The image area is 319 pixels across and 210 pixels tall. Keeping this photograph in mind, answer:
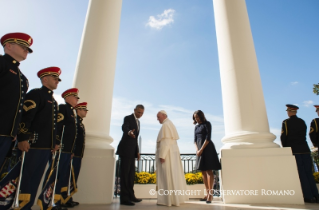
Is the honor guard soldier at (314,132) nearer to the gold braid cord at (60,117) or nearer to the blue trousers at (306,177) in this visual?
the blue trousers at (306,177)

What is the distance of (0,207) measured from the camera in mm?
4828

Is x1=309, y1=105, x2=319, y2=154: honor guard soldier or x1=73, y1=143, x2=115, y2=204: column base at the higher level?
x1=309, y1=105, x2=319, y2=154: honor guard soldier

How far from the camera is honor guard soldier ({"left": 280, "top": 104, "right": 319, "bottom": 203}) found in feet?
30.8

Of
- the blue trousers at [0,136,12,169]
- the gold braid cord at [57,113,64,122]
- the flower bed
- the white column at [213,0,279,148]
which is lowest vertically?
the flower bed

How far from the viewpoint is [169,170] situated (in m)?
8.80

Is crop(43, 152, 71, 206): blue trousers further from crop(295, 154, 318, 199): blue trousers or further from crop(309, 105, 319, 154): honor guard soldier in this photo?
crop(309, 105, 319, 154): honor guard soldier

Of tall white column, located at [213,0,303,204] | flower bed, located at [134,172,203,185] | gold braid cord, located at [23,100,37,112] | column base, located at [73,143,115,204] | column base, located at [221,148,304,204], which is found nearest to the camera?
gold braid cord, located at [23,100,37,112]

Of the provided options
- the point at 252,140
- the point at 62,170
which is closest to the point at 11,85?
the point at 62,170

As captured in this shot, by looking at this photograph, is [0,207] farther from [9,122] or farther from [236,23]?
[236,23]

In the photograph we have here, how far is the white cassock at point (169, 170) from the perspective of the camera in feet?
27.4

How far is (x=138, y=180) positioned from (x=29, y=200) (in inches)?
336

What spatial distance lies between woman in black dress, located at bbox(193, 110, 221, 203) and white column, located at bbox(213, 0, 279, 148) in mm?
756

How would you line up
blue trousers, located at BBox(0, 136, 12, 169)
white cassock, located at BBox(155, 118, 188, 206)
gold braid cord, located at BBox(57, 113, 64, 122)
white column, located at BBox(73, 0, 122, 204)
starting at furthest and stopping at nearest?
white column, located at BBox(73, 0, 122, 204)
white cassock, located at BBox(155, 118, 188, 206)
gold braid cord, located at BBox(57, 113, 64, 122)
blue trousers, located at BBox(0, 136, 12, 169)

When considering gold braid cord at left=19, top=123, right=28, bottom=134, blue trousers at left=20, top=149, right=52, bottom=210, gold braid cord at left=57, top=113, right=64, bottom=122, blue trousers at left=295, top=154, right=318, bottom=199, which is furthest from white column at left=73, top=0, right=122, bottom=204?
blue trousers at left=295, top=154, right=318, bottom=199
